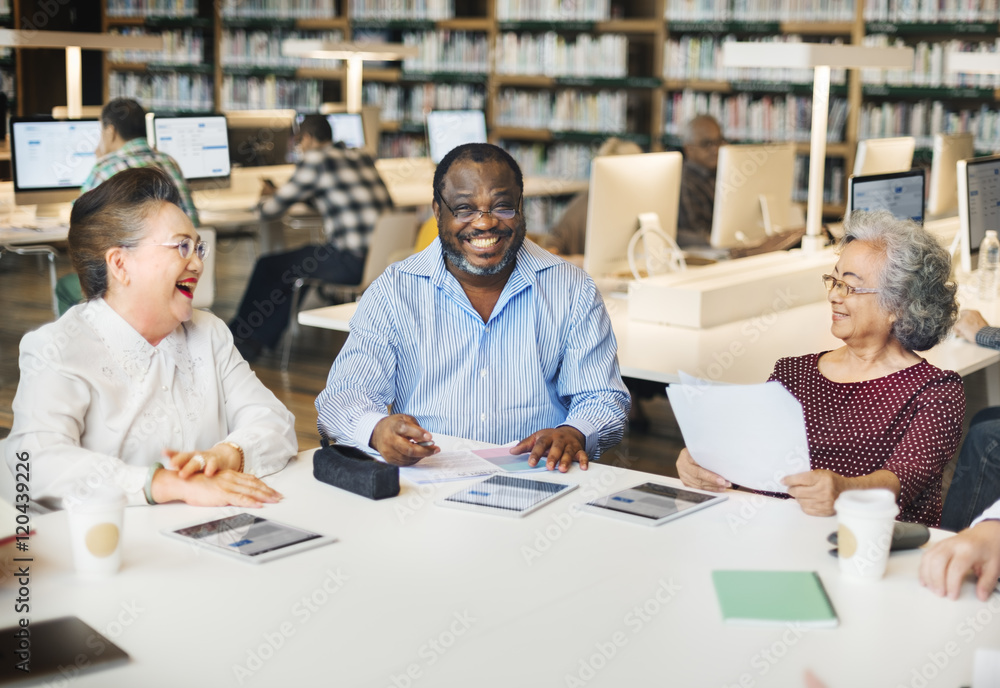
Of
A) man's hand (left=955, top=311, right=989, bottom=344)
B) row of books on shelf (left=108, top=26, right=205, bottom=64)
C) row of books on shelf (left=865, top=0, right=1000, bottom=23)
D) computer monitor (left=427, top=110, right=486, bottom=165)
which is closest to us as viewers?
man's hand (left=955, top=311, right=989, bottom=344)

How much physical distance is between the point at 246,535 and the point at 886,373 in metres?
1.22

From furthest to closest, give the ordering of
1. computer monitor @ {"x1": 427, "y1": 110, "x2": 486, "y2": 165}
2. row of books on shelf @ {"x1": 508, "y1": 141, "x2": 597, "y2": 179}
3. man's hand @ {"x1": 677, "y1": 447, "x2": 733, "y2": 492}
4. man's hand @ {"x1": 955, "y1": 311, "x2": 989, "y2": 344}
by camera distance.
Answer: row of books on shelf @ {"x1": 508, "y1": 141, "x2": 597, "y2": 179}, computer monitor @ {"x1": 427, "y1": 110, "x2": 486, "y2": 165}, man's hand @ {"x1": 955, "y1": 311, "x2": 989, "y2": 344}, man's hand @ {"x1": 677, "y1": 447, "x2": 733, "y2": 492}

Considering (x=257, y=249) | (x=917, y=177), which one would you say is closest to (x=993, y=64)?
(x=917, y=177)

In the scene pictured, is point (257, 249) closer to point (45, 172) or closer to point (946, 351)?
point (45, 172)

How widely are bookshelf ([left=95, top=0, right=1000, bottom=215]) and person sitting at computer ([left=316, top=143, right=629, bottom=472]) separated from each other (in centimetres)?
481

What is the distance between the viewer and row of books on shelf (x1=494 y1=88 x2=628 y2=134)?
7.57m

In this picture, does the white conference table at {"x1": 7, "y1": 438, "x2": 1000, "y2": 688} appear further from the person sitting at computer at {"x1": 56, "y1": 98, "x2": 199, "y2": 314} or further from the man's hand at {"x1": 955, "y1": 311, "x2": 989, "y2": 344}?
the person sitting at computer at {"x1": 56, "y1": 98, "x2": 199, "y2": 314}

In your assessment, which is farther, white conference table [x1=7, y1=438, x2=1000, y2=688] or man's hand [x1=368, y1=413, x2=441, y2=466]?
man's hand [x1=368, y1=413, x2=441, y2=466]

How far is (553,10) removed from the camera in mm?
7617

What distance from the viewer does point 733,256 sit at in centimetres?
414

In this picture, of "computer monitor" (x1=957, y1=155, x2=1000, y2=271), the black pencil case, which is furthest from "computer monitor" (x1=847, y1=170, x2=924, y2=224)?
the black pencil case

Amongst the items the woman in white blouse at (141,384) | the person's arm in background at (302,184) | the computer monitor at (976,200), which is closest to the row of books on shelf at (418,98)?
the person's arm in background at (302,184)

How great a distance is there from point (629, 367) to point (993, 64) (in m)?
2.70

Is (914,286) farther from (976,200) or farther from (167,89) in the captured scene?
(167,89)
